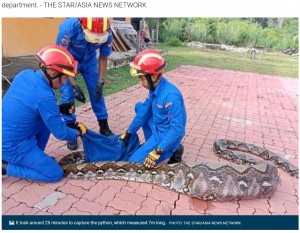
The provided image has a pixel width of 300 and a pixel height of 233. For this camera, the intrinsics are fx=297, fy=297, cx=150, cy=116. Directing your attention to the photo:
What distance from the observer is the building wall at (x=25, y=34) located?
300 inches

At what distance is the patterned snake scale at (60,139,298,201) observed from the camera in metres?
3.09

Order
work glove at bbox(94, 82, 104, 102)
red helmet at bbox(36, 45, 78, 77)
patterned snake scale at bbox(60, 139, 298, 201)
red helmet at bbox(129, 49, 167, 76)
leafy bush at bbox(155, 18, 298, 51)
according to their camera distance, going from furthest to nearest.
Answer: leafy bush at bbox(155, 18, 298, 51) → work glove at bbox(94, 82, 104, 102) → red helmet at bbox(129, 49, 167, 76) → patterned snake scale at bbox(60, 139, 298, 201) → red helmet at bbox(36, 45, 78, 77)

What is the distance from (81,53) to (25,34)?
4.79 m

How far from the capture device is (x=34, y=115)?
9.91 ft

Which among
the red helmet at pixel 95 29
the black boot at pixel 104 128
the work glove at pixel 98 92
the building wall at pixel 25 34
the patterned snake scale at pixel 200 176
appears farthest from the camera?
the building wall at pixel 25 34

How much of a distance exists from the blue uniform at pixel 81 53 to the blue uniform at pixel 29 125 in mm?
852

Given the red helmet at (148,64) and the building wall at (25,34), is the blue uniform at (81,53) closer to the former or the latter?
the red helmet at (148,64)

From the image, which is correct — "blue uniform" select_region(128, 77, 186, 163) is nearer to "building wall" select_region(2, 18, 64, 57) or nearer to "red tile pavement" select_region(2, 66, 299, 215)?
"red tile pavement" select_region(2, 66, 299, 215)

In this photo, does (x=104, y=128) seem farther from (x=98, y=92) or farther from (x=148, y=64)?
(x=148, y=64)

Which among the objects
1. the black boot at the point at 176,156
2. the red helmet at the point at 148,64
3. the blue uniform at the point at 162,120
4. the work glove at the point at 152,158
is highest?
the red helmet at the point at 148,64

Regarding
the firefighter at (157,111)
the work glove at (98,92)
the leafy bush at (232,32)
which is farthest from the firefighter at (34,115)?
the leafy bush at (232,32)

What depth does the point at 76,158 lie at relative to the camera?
3.73 m

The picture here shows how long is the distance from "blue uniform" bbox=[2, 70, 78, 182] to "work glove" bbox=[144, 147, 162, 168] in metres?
0.86

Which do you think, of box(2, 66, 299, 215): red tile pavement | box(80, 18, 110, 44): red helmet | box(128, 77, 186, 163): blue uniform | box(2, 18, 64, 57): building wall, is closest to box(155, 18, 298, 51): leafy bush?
box(2, 66, 299, 215): red tile pavement
